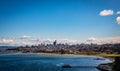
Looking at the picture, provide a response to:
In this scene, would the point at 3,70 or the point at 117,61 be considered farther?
the point at 3,70

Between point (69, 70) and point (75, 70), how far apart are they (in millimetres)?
3259

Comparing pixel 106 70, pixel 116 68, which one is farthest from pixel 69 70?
pixel 116 68

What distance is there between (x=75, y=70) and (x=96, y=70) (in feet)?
37.3

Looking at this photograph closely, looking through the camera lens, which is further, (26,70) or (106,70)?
(26,70)

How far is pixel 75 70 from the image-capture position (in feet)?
388

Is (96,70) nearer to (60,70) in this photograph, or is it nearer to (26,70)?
(60,70)

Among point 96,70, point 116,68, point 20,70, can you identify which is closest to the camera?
point 116,68

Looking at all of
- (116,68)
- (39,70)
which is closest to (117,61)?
(116,68)

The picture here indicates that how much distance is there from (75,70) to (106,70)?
18.3 m

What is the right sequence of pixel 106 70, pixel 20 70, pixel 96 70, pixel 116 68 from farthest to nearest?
pixel 20 70 < pixel 96 70 < pixel 106 70 < pixel 116 68

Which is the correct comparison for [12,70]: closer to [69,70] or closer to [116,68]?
[69,70]

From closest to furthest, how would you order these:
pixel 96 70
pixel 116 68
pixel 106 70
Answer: pixel 116 68
pixel 106 70
pixel 96 70

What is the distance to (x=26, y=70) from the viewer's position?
121188 millimetres

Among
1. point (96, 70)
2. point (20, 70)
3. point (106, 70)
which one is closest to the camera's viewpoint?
point (106, 70)
